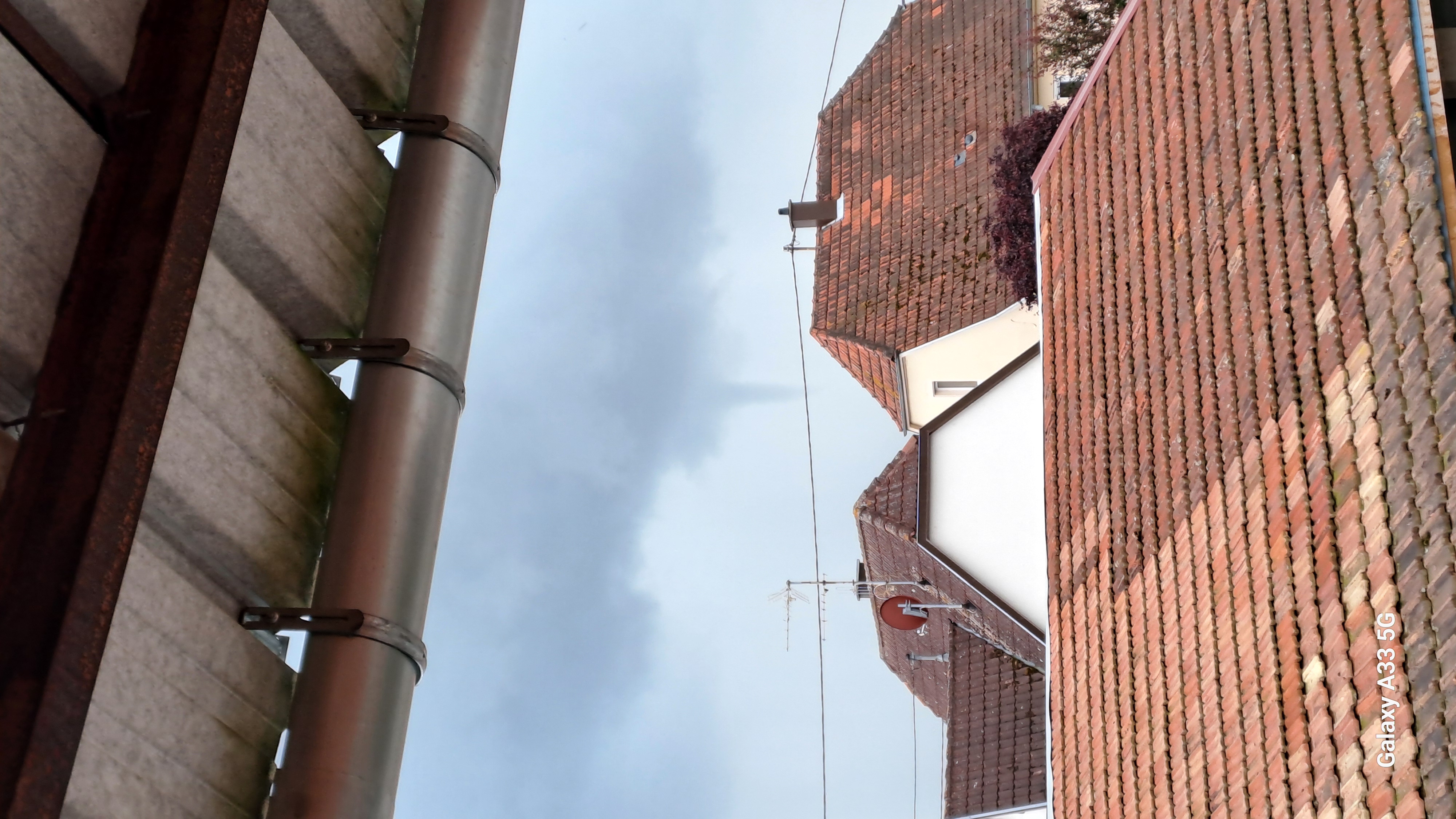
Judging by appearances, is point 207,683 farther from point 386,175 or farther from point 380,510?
point 386,175

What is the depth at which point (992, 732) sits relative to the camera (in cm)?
1620

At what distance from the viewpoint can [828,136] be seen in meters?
19.8

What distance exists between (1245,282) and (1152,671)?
2319 mm

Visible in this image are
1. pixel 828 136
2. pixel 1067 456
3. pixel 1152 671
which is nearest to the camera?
pixel 1152 671

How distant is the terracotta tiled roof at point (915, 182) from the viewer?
52.9 feet

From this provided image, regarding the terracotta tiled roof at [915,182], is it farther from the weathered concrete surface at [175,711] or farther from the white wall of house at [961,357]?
the weathered concrete surface at [175,711]

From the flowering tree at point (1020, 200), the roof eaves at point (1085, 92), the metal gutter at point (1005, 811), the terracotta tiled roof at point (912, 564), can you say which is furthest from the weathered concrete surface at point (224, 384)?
the metal gutter at point (1005, 811)

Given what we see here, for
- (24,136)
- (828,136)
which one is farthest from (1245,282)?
(828,136)

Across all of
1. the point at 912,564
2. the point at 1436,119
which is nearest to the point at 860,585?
the point at 912,564

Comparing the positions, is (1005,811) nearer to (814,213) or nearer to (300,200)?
(814,213)

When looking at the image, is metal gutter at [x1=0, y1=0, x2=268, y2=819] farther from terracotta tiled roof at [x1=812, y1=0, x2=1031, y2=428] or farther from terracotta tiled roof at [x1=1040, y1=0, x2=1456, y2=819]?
terracotta tiled roof at [x1=812, y1=0, x2=1031, y2=428]

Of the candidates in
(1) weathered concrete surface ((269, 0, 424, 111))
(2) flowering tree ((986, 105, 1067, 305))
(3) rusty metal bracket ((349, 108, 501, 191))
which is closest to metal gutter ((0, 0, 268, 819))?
(1) weathered concrete surface ((269, 0, 424, 111))

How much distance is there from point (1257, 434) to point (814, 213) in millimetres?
12631

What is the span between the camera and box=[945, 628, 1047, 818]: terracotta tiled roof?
15227mm
